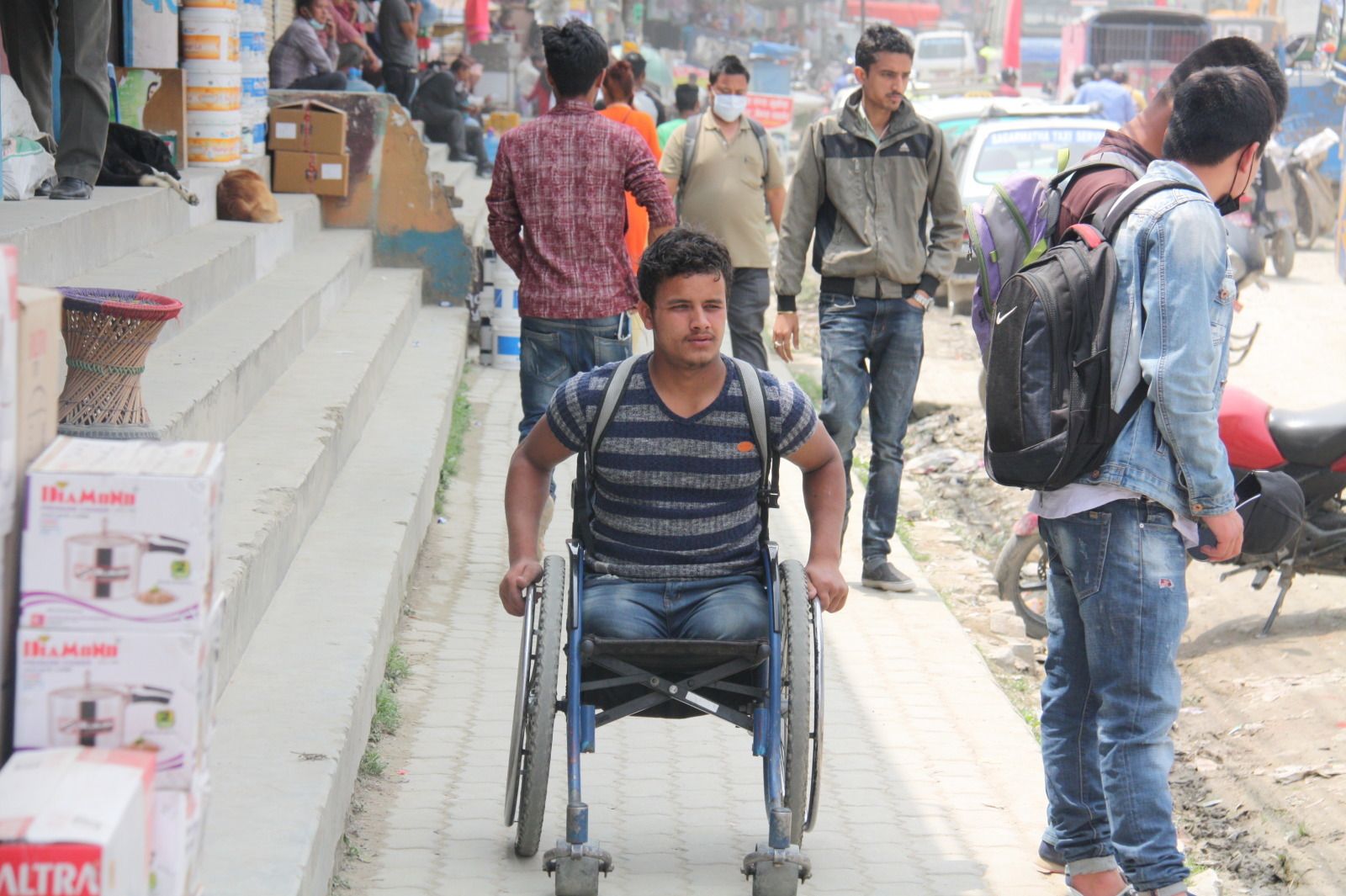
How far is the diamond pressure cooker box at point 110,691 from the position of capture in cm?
215

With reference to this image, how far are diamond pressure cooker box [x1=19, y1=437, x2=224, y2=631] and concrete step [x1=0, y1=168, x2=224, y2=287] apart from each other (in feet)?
10.7

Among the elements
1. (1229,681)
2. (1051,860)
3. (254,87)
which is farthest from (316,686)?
(254,87)

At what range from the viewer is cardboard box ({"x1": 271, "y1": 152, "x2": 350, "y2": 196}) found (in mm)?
10969

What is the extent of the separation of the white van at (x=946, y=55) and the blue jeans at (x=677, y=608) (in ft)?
133

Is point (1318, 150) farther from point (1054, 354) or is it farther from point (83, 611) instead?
point (83, 611)

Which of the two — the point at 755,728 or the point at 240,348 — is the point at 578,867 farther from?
the point at 240,348

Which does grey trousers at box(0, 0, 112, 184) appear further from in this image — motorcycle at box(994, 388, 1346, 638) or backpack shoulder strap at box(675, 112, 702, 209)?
motorcycle at box(994, 388, 1346, 638)

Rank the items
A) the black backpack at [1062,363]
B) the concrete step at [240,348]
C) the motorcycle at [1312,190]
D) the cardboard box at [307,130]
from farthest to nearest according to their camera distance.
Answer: the motorcycle at [1312,190] → the cardboard box at [307,130] → the concrete step at [240,348] → the black backpack at [1062,363]

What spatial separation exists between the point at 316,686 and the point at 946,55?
1658 inches

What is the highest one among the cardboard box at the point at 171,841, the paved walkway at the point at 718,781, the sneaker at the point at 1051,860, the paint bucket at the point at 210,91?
the paint bucket at the point at 210,91

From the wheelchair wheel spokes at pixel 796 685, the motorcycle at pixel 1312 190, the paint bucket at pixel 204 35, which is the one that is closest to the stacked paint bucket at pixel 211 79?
the paint bucket at pixel 204 35

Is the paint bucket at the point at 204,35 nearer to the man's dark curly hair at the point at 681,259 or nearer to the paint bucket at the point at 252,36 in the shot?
the paint bucket at the point at 252,36

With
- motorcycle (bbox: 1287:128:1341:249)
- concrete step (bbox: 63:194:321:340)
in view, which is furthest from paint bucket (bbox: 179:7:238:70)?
motorcycle (bbox: 1287:128:1341:249)

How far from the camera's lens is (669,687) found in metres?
3.64
